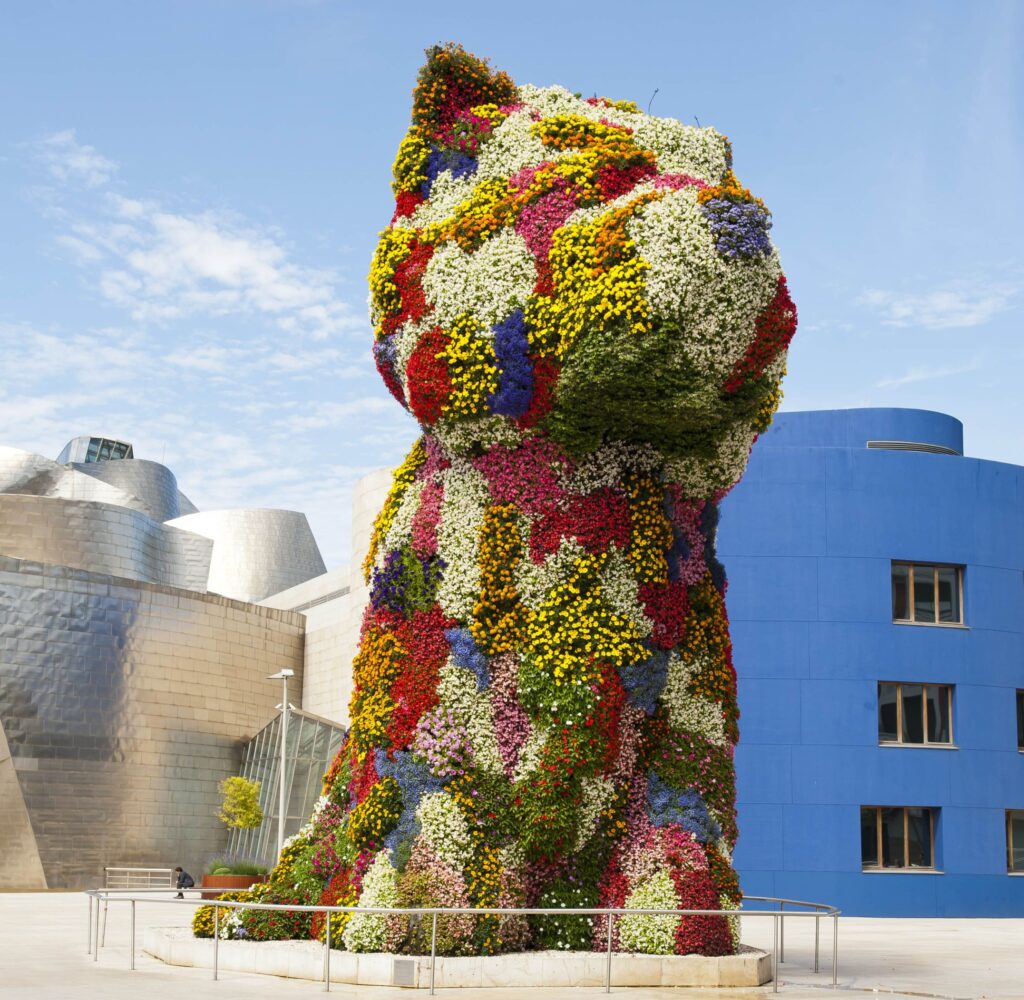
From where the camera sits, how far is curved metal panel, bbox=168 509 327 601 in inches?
3098

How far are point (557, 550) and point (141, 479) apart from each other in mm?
77318

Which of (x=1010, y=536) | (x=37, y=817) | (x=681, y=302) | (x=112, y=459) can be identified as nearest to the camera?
(x=681, y=302)

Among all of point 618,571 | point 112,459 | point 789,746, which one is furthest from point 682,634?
point 112,459

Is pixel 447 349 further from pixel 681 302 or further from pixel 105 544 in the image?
pixel 105 544

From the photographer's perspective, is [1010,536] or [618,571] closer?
[618,571]

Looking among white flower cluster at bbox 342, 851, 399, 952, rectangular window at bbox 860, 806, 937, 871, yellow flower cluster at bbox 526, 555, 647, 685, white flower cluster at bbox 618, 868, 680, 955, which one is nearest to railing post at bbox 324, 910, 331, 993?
white flower cluster at bbox 342, 851, 399, 952

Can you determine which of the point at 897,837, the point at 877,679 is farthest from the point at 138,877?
the point at 877,679

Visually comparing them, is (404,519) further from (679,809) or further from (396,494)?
(679,809)

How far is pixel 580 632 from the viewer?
14039 mm

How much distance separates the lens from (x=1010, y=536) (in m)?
32.9

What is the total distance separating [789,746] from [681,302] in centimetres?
1968

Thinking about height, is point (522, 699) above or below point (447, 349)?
below

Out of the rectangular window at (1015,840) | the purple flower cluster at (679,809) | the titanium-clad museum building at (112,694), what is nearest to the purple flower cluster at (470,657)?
the purple flower cluster at (679,809)

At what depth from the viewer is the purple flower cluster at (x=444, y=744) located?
45.7ft
